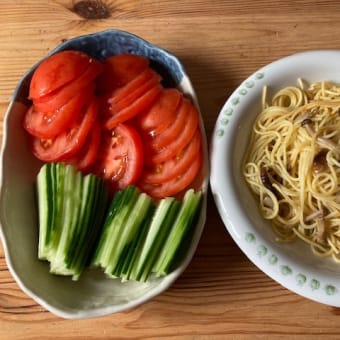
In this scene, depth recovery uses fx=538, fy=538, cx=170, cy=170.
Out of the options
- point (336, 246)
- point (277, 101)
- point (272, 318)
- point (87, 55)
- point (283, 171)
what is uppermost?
point (87, 55)

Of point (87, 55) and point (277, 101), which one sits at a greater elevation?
point (87, 55)

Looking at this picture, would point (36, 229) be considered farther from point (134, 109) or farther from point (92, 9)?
point (92, 9)

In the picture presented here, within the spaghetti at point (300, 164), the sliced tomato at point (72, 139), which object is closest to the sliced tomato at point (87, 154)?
the sliced tomato at point (72, 139)

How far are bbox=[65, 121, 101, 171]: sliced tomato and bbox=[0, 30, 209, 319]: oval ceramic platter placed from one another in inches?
5.8

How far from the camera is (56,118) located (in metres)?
1.52

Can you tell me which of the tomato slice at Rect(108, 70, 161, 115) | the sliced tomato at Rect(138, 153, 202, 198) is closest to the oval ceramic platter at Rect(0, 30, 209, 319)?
the sliced tomato at Rect(138, 153, 202, 198)

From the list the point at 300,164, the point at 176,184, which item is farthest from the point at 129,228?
the point at 300,164

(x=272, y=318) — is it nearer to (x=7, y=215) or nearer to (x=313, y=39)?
(x=7, y=215)

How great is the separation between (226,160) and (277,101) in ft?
0.94

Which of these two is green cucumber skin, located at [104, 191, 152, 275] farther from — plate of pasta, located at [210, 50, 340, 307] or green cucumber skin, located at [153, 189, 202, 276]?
plate of pasta, located at [210, 50, 340, 307]

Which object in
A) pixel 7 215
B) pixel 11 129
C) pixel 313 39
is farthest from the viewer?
pixel 313 39

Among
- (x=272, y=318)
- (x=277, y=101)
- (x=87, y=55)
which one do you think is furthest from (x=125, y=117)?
(x=272, y=318)

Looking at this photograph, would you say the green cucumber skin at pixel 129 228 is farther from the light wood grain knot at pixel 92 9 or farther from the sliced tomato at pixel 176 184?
the light wood grain knot at pixel 92 9

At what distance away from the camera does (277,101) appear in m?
1.67
